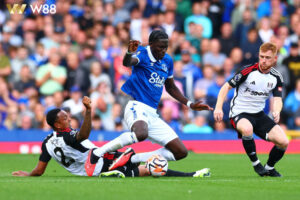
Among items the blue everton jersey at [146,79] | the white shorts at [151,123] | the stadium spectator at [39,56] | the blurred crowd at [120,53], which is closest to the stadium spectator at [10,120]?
the blurred crowd at [120,53]

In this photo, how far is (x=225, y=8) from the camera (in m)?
21.2

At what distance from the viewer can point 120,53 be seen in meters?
19.1

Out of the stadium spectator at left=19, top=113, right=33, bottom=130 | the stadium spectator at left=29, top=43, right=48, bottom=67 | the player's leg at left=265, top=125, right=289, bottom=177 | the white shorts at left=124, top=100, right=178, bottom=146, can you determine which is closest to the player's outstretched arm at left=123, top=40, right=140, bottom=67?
the white shorts at left=124, top=100, right=178, bottom=146

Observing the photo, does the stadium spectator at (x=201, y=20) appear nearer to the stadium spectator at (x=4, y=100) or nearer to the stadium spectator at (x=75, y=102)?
the stadium spectator at (x=75, y=102)

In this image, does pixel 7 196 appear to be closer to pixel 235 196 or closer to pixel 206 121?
pixel 235 196

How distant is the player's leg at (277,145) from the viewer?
10.5 metres

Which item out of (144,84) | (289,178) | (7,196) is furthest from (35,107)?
(7,196)

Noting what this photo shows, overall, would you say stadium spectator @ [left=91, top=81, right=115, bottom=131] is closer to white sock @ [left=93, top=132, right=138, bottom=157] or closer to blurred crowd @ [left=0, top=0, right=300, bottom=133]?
blurred crowd @ [left=0, top=0, right=300, bottom=133]

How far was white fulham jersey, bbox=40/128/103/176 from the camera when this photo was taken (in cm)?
1001

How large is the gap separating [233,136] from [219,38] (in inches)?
124

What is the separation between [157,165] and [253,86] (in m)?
2.19

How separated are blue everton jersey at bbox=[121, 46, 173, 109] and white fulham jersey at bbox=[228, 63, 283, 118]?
1217 millimetres

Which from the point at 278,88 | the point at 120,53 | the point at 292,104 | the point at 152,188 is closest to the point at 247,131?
the point at 278,88

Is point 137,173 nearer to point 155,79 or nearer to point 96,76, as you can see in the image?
point 155,79
